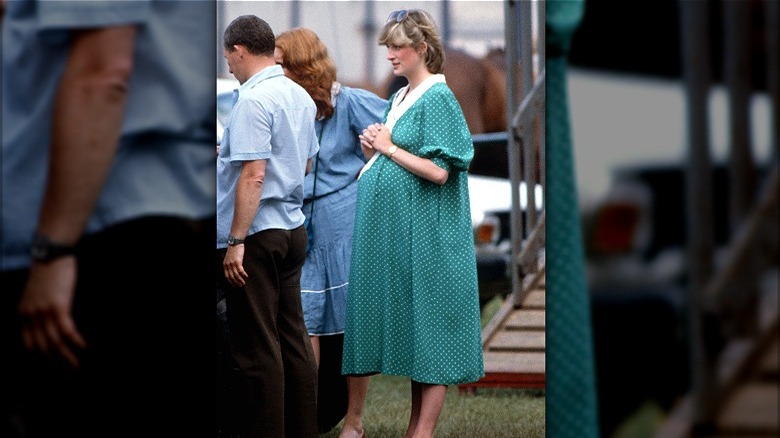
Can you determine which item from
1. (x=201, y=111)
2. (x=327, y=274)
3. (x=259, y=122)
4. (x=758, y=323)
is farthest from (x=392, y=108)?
(x=758, y=323)

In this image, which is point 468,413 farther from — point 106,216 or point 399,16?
point 106,216

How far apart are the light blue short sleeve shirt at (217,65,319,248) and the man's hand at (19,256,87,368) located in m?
1.84

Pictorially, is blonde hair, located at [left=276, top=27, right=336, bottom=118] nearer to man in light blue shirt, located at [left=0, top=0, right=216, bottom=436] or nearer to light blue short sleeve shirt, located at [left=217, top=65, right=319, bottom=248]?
light blue short sleeve shirt, located at [left=217, top=65, right=319, bottom=248]

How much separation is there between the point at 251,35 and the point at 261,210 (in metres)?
0.57

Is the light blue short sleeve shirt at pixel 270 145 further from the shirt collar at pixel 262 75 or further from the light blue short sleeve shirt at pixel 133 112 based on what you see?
the light blue short sleeve shirt at pixel 133 112

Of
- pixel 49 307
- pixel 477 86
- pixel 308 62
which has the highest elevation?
pixel 477 86

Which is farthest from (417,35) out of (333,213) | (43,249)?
(43,249)

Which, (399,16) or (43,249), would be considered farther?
(399,16)

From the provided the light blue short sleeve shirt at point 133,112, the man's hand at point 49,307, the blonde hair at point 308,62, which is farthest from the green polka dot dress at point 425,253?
the man's hand at point 49,307

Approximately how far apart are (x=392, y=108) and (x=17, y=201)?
227 centimetres

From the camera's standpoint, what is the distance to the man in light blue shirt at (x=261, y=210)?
393 centimetres

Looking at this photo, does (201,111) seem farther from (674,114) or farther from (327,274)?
(327,274)

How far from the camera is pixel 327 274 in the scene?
4730 mm

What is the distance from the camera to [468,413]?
533 cm
